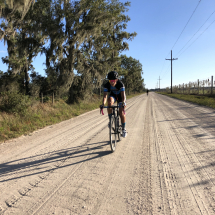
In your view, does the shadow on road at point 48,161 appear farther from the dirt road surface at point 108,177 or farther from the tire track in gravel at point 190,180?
the tire track in gravel at point 190,180

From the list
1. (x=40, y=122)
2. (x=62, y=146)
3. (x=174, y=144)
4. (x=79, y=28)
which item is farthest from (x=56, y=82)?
(x=174, y=144)

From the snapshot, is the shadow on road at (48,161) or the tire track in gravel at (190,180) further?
the shadow on road at (48,161)

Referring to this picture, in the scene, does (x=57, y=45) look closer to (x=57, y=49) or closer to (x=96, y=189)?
(x=57, y=49)

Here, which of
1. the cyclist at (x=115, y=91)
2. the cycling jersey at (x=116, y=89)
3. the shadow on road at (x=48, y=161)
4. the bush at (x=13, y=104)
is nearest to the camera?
the shadow on road at (x=48, y=161)

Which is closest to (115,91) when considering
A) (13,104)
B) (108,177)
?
(108,177)

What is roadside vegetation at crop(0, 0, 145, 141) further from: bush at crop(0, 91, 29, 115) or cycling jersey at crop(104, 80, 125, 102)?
cycling jersey at crop(104, 80, 125, 102)

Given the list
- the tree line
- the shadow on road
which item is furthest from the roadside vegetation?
the shadow on road

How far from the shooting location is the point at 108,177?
9.39 feet

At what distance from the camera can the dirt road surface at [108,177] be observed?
2.13 m

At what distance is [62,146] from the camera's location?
178 inches

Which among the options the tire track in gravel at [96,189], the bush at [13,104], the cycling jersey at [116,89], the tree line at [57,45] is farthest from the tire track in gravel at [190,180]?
the tree line at [57,45]

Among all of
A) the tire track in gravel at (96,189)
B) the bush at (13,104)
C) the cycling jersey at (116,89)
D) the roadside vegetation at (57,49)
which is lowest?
the tire track in gravel at (96,189)

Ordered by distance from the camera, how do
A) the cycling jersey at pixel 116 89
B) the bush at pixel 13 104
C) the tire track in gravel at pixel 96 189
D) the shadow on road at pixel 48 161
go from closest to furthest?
1. the tire track in gravel at pixel 96 189
2. the shadow on road at pixel 48 161
3. the cycling jersey at pixel 116 89
4. the bush at pixel 13 104

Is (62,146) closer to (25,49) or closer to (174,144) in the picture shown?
(174,144)
